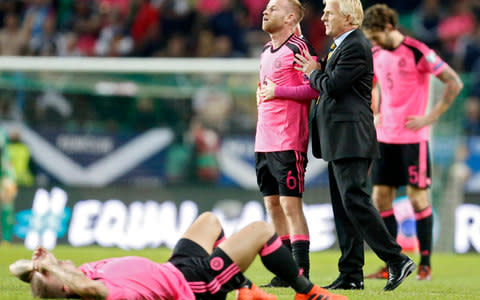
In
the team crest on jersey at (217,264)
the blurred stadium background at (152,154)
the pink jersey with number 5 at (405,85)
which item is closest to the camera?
the team crest on jersey at (217,264)

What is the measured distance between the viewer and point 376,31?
27.7 feet

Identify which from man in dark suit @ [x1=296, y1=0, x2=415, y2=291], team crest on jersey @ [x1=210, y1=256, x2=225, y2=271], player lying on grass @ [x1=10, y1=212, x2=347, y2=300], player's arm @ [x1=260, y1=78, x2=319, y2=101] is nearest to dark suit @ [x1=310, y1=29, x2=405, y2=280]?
man in dark suit @ [x1=296, y1=0, x2=415, y2=291]

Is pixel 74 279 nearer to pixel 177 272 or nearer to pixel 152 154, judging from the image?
pixel 177 272

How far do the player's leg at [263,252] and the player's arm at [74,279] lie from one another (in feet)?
2.29

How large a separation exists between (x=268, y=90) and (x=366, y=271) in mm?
3600

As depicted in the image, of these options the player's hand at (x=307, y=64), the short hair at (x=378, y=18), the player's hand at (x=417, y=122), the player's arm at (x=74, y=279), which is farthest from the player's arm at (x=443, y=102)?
the player's arm at (x=74, y=279)

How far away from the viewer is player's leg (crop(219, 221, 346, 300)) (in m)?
4.90

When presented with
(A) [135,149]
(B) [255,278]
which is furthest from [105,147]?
(B) [255,278]

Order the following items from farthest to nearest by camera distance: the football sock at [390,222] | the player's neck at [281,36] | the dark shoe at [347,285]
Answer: the football sock at [390,222]
the player's neck at [281,36]
the dark shoe at [347,285]

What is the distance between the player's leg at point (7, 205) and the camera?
1306cm

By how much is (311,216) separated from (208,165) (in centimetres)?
181

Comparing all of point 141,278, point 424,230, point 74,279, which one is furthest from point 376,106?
point 74,279

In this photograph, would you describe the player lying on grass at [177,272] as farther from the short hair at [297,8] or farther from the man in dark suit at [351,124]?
the short hair at [297,8]

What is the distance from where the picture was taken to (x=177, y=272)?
16.0 ft
